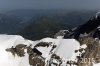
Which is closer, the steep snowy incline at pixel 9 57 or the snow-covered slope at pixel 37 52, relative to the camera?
the snow-covered slope at pixel 37 52

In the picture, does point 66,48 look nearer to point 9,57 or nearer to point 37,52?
point 37,52

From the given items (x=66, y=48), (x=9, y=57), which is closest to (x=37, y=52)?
(x=66, y=48)

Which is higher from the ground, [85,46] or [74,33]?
[74,33]

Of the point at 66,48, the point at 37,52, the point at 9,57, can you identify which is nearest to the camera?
the point at 66,48

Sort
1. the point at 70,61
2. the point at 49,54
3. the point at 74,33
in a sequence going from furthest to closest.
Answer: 1. the point at 74,33
2. the point at 49,54
3. the point at 70,61

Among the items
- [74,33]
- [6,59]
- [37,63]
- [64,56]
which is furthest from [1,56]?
[74,33]

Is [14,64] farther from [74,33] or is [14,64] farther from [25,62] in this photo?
[74,33]

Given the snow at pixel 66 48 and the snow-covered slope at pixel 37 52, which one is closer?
the snow at pixel 66 48

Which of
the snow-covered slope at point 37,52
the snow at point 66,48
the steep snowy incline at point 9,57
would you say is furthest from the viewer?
the steep snowy incline at point 9,57

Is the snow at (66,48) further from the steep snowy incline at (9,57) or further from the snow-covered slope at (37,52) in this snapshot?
the steep snowy incline at (9,57)

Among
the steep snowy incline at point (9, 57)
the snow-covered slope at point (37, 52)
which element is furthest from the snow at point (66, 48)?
the steep snowy incline at point (9, 57)

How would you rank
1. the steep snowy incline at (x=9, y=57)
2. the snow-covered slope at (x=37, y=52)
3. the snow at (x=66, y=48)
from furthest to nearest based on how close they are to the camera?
1. the steep snowy incline at (x=9, y=57)
2. the snow-covered slope at (x=37, y=52)
3. the snow at (x=66, y=48)
